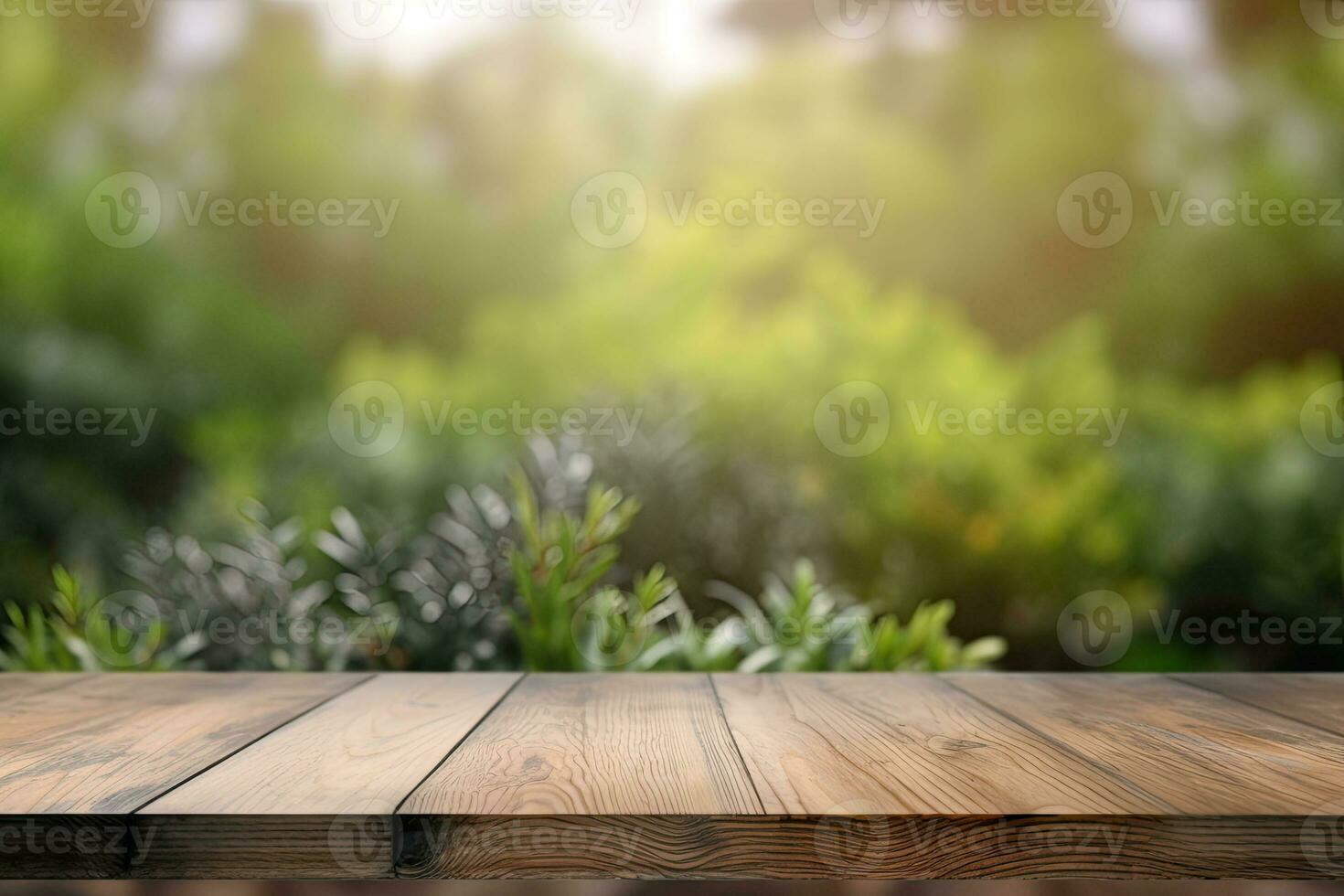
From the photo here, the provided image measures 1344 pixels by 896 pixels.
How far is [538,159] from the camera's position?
3676mm

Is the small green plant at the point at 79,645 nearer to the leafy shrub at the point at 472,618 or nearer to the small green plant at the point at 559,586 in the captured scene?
the leafy shrub at the point at 472,618

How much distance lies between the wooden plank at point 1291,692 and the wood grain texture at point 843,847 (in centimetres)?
48

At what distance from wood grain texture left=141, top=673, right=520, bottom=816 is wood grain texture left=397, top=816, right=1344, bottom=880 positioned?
10cm

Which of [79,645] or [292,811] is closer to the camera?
[292,811]

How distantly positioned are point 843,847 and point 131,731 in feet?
3.03

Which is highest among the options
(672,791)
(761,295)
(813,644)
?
(761,295)

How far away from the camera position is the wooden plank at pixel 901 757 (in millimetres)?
1015

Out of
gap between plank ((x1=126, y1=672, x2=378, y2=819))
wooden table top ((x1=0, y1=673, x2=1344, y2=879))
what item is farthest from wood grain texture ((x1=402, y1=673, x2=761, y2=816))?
gap between plank ((x1=126, y1=672, x2=378, y2=819))

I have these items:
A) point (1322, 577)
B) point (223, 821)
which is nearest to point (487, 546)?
point (223, 821)

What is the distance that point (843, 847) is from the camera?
3.24ft

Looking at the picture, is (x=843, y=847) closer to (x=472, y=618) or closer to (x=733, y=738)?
(x=733, y=738)

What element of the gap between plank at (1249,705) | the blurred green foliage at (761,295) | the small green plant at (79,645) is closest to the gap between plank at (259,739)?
the small green plant at (79,645)

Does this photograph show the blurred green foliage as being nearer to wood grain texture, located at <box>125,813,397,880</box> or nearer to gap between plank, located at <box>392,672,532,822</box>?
gap between plank, located at <box>392,672,532,822</box>

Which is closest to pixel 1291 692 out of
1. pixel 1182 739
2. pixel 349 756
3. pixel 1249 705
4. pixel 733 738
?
pixel 1249 705
